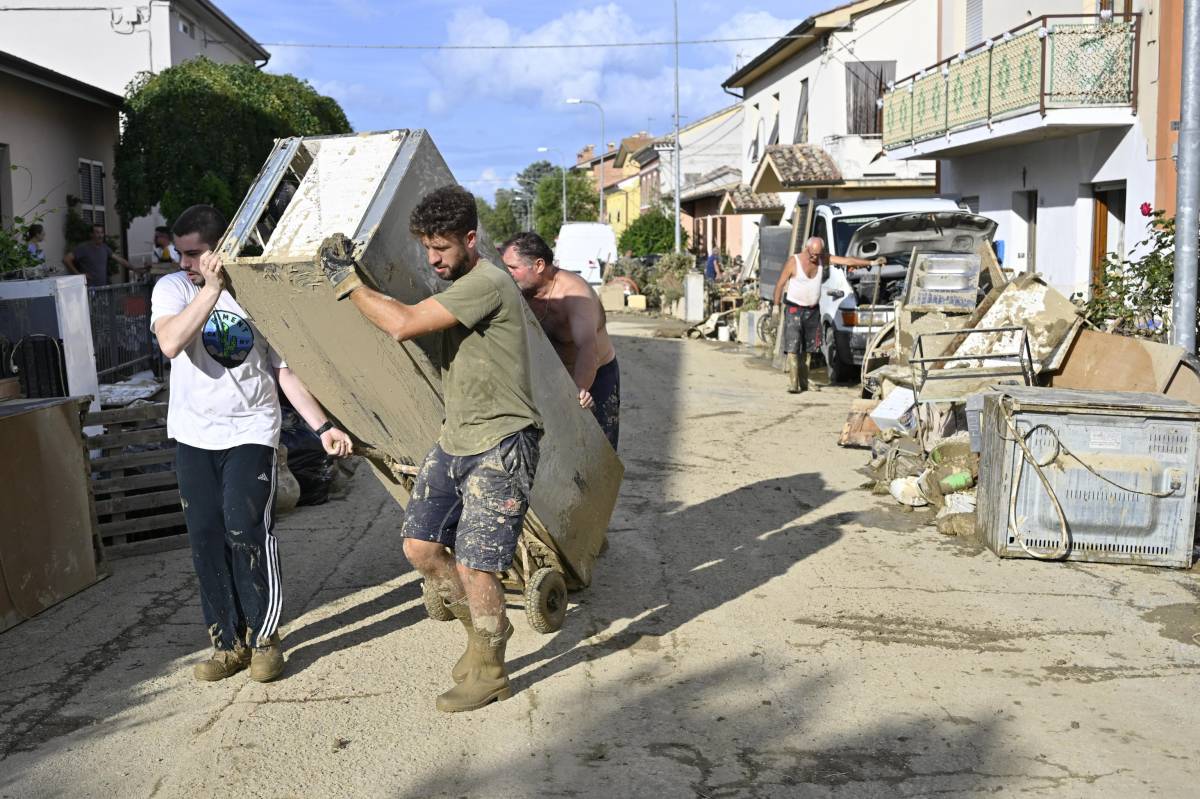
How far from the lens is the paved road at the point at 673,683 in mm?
3963

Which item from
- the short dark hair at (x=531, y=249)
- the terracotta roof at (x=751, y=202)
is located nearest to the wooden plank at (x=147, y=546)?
the short dark hair at (x=531, y=249)

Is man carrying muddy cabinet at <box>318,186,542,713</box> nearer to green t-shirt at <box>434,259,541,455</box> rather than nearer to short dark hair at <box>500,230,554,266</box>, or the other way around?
green t-shirt at <box>434,259,541,455</box>

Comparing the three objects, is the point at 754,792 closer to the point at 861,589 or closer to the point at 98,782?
the point at 98,782

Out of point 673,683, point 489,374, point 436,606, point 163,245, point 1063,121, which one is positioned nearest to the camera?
point 489,374

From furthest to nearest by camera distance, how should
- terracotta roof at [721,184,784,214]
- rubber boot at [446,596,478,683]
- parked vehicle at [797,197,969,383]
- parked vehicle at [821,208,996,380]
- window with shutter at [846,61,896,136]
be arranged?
terracotta roof at [721,184,784,214], window with shutter at [846,61,896,136], parked vehicle at [797,197,969,383], parked vehicle at [821,208,996,380], rubber boot at [446,596,478,683]

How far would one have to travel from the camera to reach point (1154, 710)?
450cm

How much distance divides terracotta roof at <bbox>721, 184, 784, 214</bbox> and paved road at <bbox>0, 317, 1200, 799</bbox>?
1112 inches

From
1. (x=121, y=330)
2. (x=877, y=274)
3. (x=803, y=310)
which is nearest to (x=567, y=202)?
(x=877, y=274)

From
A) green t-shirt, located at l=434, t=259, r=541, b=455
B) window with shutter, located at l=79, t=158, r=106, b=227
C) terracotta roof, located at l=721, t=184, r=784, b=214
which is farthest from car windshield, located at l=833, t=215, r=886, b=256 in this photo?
terracotta roof, located at l=721, t=184, r=784, b=214

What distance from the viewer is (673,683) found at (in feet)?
15.8

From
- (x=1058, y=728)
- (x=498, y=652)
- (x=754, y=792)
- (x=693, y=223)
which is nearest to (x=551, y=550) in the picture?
(x=498, y=652)

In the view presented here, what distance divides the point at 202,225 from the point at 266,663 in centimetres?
171

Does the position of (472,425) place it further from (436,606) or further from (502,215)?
(502,215)

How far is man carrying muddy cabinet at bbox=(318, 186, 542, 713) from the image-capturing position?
4.16m
